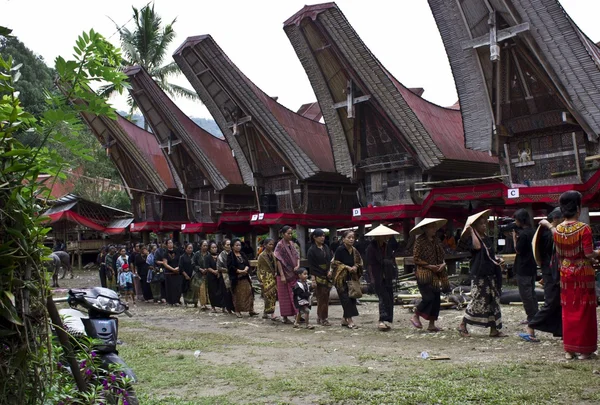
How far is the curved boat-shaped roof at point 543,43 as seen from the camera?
12.7m

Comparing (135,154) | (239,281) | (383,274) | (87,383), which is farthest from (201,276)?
(135,154)

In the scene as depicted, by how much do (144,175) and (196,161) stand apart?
4.06m

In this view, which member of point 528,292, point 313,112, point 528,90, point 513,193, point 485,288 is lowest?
point 528,292

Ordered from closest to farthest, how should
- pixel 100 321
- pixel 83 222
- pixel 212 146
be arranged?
pixel 100 321 < pixel 212 146 < pixel 83 222

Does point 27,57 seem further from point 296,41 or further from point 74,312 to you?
point 74,312

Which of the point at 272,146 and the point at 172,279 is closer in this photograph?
the point at 172,279

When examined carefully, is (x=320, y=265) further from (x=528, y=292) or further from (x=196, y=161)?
(x=196, y=161)

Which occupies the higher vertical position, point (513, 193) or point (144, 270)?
point (513, 193)

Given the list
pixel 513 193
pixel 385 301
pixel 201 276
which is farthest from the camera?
pixel 201 276

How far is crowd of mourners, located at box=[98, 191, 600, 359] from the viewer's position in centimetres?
630

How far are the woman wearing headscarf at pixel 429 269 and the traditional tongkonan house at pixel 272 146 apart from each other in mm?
10811

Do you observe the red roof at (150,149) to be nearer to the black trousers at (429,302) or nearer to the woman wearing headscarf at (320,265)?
the woman wearing headscarf at (320,265)

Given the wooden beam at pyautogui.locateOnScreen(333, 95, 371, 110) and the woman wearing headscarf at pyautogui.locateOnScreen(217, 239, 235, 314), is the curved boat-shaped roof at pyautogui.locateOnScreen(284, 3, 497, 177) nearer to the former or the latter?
the wooden beam at pyautogui.locateOnScreen(333, 95, 371, 110)

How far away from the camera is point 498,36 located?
44.2 feet
